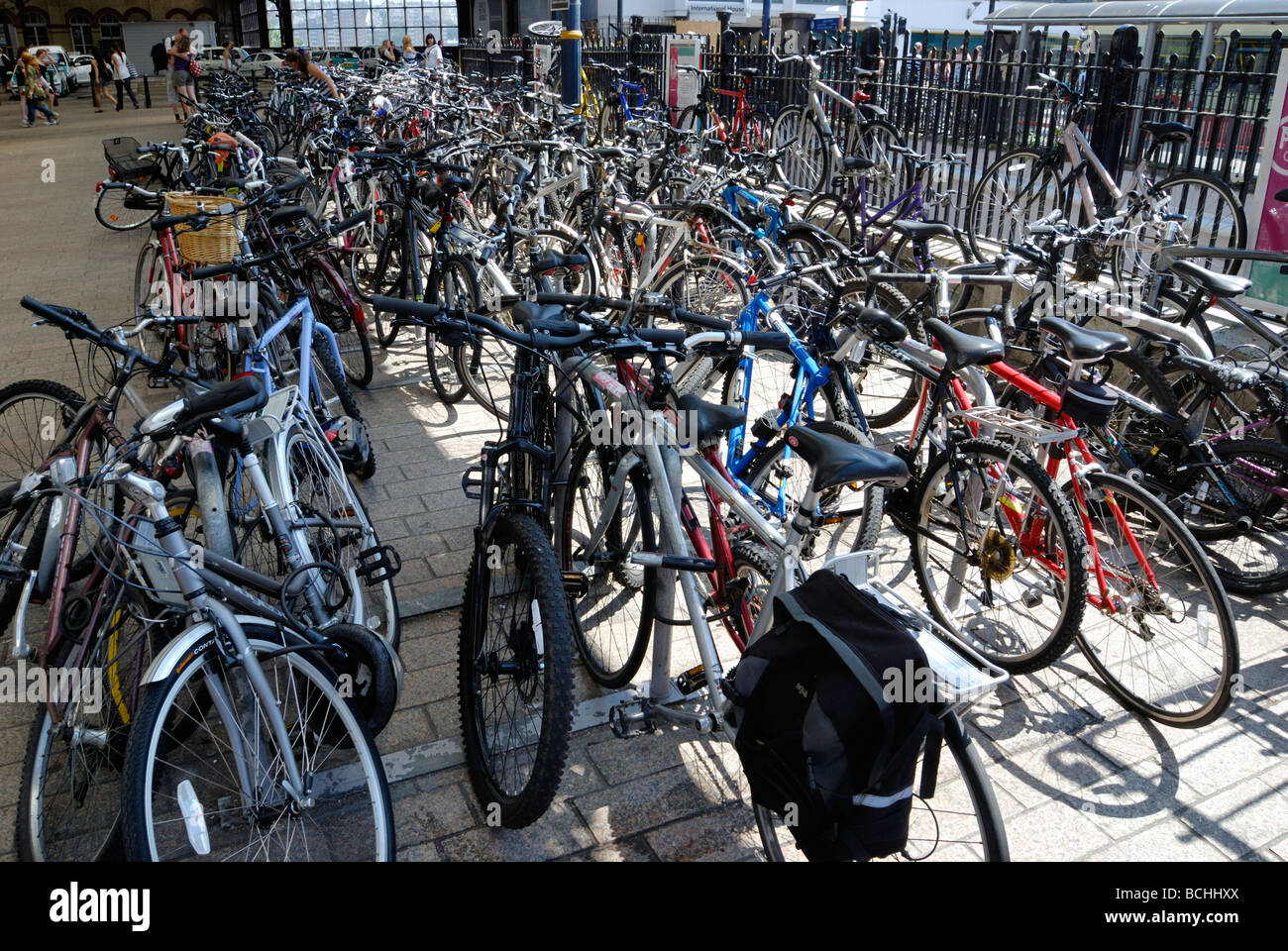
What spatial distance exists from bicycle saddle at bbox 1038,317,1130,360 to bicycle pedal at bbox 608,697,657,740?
1765 millimetres

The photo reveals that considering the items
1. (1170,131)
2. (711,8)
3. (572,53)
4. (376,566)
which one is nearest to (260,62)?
(711,8)

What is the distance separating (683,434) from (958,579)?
4.55 ft

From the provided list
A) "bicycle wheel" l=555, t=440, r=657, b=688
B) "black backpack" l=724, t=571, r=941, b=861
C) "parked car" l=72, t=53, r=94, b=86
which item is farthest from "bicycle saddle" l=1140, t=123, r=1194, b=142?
"parked car" l=72, t=53, r=94, b=86

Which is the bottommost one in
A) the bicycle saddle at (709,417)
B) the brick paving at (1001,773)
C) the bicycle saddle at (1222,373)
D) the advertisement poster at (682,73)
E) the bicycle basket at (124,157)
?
the brick paving at (1001,773)

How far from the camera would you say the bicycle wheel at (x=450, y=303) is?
5.19m

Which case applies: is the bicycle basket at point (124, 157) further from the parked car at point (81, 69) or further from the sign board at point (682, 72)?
the parked car at point (81, 69)

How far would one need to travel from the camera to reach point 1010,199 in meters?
7.58

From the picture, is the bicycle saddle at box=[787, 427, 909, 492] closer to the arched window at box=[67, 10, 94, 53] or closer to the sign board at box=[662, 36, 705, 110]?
the sign board at box=[662, 36, 705, 110]

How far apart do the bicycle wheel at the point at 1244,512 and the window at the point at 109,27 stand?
49.0 meters

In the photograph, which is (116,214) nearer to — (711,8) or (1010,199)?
(1010,199)

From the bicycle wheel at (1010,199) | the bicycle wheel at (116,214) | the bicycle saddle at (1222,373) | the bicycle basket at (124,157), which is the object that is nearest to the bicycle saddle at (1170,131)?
the bicycle wheel at (1010,199)

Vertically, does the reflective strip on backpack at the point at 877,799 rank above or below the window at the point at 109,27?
below

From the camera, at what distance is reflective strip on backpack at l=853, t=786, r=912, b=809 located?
6.19 feet

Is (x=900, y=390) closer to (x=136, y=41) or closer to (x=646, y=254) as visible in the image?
(x=646, y=254)
